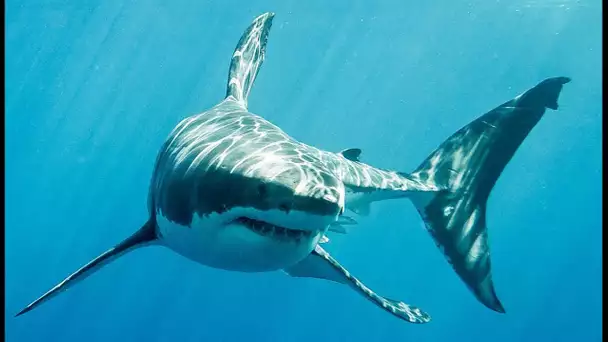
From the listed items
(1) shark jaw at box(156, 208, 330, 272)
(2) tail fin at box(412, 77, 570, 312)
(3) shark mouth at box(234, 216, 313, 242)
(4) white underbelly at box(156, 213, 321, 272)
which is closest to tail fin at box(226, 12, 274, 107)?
(2) tail fin at box(412, 77, 570, 312)

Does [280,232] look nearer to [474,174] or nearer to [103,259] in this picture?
[103,259]

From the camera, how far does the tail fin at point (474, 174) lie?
4.93m

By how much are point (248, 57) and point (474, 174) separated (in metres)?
3.38

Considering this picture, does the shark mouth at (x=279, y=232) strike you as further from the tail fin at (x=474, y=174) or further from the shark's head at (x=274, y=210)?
the tail fin at (x=474, y=174)

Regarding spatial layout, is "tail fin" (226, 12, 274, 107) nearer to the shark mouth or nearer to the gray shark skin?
the gray shark skin

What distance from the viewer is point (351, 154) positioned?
20.1 feet

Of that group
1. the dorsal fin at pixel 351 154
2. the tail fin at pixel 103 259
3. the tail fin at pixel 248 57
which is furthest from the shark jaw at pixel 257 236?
the tail fin at pixel 248 57

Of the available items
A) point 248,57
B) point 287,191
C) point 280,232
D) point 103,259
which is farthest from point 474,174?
point 103,259

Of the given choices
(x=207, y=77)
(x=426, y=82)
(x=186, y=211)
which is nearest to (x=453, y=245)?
(x=186, y=211)

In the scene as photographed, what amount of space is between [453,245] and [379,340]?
117 feet

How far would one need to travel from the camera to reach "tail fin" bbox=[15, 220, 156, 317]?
429 centimetres

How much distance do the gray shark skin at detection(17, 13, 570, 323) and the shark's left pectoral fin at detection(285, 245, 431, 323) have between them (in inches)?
0.6

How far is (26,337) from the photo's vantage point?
2977cm

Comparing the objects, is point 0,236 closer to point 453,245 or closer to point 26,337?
point 453,245
